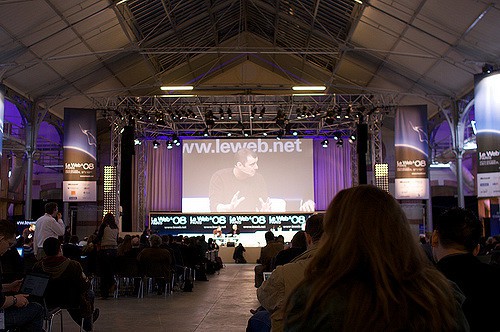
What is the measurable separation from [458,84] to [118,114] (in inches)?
407

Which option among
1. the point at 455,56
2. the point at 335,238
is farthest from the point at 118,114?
the point at 335,238

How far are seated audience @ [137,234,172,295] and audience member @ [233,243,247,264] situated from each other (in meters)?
12.8

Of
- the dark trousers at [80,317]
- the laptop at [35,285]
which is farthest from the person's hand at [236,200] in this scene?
the laptop at [35,285]

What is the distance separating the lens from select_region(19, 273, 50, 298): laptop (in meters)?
4.68

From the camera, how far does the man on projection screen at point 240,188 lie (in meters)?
25.6

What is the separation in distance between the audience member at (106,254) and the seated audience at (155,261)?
485mm

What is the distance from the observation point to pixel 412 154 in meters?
17.6

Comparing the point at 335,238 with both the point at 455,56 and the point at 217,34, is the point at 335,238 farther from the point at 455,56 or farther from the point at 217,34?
the point at 217,34

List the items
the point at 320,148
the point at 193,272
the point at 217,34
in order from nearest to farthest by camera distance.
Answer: the point at 193,272 < the point at 217,34 < the point at 320,148

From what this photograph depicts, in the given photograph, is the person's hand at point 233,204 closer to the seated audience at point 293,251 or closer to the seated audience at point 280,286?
the seated audience at point 293,251

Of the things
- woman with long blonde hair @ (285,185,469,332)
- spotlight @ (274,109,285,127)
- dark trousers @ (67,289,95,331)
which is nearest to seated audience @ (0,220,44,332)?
dark trousers @ (67,289,95,331)

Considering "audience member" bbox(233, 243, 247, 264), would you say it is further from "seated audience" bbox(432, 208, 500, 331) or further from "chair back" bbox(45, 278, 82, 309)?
"seated audience" bbox(432, 208, 500, 331)

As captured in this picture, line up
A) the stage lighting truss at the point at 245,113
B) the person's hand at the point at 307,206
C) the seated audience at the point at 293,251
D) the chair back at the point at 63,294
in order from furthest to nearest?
the person's hand at the point at 307,206 → the stage lighting truss at the point at 245,113 → the seated audience at the point at 293,251 → the chair back at the point at 63,294

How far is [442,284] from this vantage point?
1.41 metres
